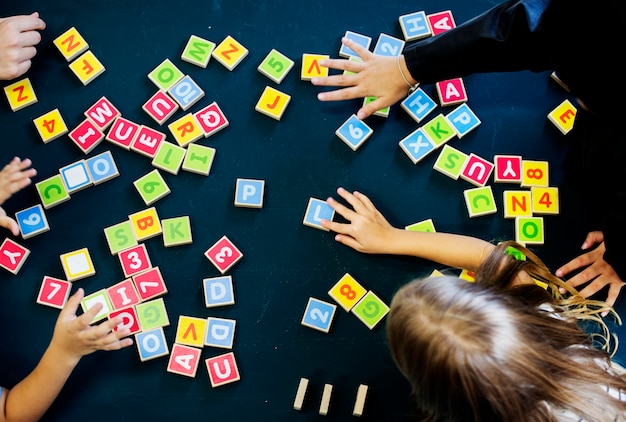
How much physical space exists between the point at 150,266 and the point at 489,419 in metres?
0.74

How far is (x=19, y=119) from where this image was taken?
133 centimetres

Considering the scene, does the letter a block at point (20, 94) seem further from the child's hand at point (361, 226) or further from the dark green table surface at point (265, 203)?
the child's hand at point (361, 226)

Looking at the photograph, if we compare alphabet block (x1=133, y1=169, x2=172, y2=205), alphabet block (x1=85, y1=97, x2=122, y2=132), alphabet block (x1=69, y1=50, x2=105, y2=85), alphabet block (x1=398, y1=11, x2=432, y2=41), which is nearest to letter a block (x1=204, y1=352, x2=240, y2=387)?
alphabet block (x1=133, y1=169, x2=172, y2=205)

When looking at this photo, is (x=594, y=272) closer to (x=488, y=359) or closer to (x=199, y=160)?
(x=488, y=359)

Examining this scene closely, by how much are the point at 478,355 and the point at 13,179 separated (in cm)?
102

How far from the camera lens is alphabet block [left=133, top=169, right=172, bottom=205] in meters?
1.28

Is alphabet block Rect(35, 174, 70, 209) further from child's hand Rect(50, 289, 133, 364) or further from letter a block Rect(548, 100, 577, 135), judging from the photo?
letter a block Rect(548, 100, 577, 135)

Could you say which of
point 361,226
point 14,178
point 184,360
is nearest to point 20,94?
point 14,178

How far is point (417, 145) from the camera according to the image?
4.24 feet

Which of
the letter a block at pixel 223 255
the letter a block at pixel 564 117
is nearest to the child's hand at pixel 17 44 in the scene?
the letter a block at pixel 223 255

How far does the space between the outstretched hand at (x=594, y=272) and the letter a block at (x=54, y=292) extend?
40.6 inches

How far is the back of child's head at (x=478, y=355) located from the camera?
843 mm

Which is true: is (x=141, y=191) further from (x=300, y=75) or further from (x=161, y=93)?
(x=300, y=75)

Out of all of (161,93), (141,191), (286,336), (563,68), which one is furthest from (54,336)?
(563,68)
